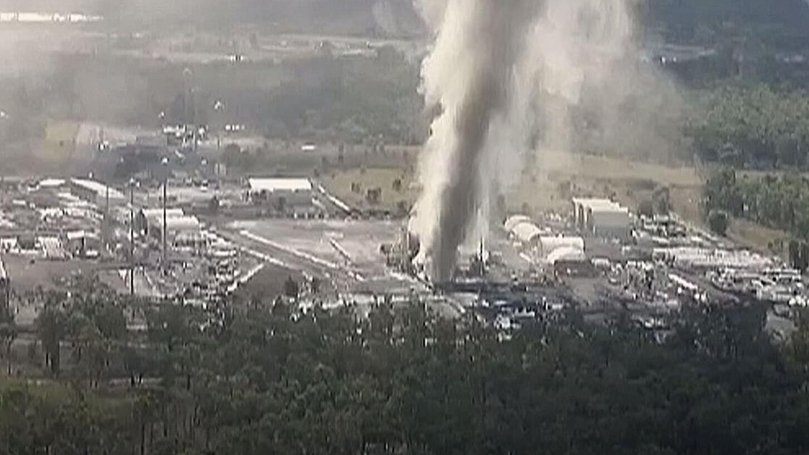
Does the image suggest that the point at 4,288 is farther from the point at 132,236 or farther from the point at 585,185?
the point at 585,185

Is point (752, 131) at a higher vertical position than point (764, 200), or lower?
higher

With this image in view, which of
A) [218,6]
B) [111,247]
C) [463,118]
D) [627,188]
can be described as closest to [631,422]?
[463,118]

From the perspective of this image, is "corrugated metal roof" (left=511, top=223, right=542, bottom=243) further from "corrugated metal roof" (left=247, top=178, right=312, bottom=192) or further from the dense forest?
the dense forest

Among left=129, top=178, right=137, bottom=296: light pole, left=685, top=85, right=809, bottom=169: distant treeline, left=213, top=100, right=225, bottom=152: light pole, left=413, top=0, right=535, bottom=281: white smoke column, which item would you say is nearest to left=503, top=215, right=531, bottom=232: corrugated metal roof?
left=413, top=0, right=535, bottom=281: white smoke column

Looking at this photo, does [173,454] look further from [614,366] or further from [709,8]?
[709,8]

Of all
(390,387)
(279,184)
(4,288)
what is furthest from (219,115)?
(390,387)
